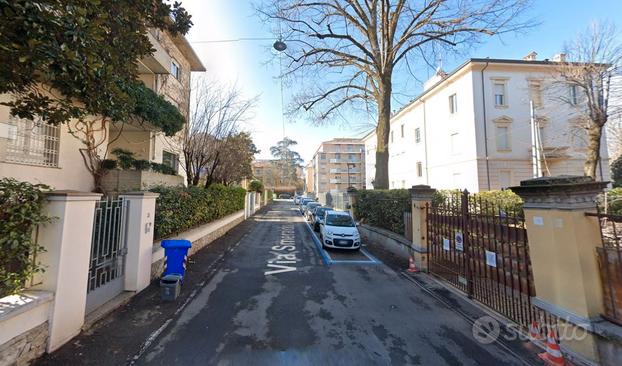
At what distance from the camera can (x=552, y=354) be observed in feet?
11.3

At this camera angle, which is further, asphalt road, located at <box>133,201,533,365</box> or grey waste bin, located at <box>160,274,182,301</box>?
grey waste bin, located at <box>160,274,182,301</box>

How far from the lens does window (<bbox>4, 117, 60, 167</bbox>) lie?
22.3 ft

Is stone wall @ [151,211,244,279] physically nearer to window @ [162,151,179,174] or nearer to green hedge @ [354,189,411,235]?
window @ [162,151,179,174]

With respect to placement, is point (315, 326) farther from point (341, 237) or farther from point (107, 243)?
point (341, 237)

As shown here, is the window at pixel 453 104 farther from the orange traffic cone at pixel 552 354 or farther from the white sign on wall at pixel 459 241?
the orange traffic cone at pixel 552 354

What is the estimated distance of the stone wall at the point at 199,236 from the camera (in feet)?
21.2

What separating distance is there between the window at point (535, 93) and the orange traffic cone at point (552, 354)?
78.6ft

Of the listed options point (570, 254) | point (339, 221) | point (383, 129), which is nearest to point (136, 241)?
point (570, 254)

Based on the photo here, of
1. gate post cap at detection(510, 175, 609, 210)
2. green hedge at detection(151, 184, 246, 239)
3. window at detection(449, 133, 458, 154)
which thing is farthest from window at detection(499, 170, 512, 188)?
green hedge at detection(151, 184, 246, 239)

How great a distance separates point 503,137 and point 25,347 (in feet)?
85.2

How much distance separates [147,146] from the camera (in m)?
12.3

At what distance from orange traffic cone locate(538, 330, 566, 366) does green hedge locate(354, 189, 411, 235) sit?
6.32 meters

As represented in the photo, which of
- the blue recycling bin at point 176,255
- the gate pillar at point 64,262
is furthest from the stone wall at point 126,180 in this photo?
the gate pillar at point 64,262

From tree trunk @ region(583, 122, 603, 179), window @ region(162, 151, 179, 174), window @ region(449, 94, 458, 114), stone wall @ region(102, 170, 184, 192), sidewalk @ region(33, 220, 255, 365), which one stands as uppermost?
window @ region(449, 94, 458, 114)
